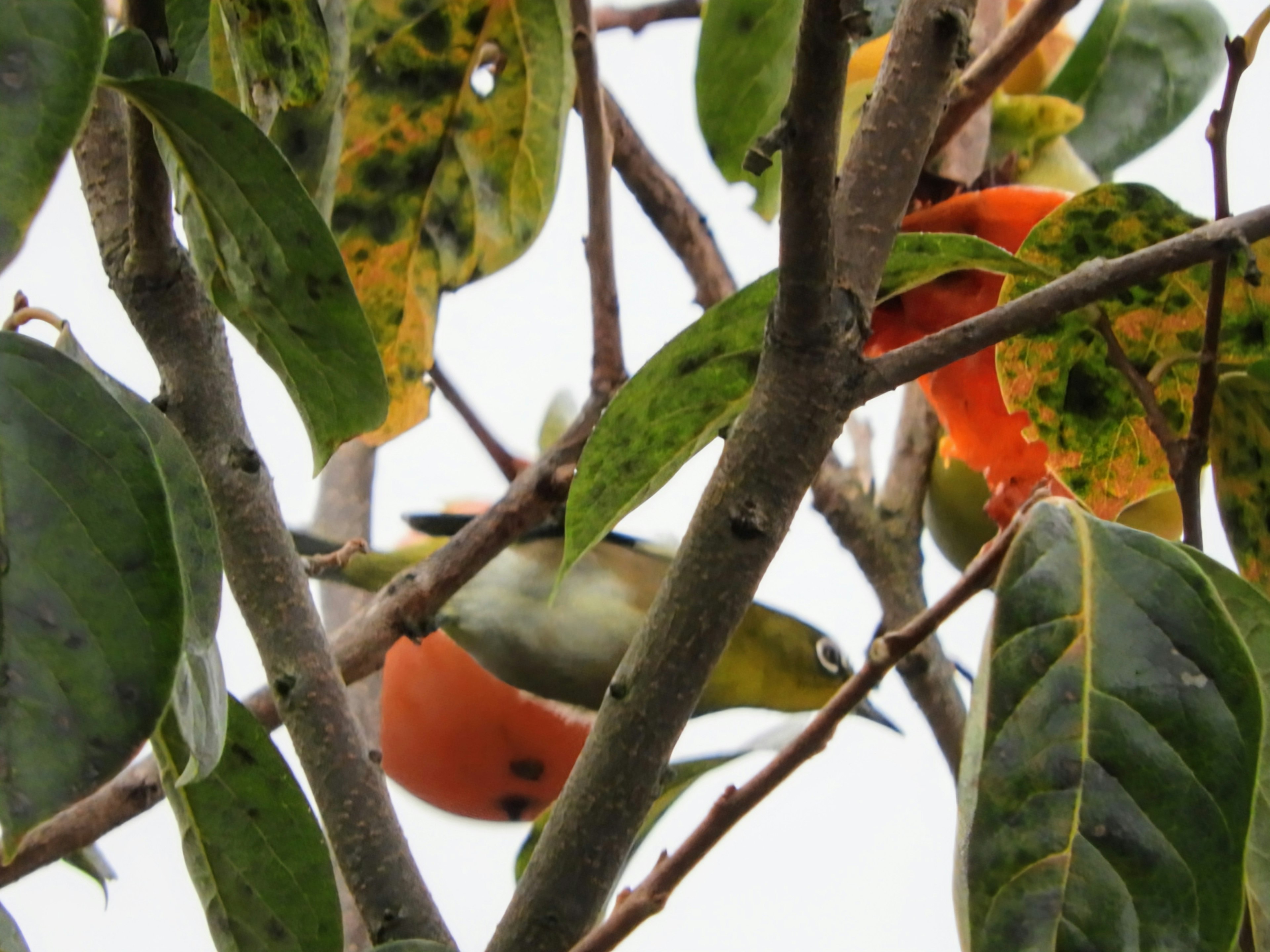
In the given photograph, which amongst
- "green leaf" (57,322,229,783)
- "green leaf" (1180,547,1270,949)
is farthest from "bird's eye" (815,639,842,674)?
"green leaf" (57,322,229,783)

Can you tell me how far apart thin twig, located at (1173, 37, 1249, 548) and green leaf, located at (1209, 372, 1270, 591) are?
0.06 metres

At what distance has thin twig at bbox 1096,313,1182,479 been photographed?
17.2 inches

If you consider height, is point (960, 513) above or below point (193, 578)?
above

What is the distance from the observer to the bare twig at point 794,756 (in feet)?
1.39

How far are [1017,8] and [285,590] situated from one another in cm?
70

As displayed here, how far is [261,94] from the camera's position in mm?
365

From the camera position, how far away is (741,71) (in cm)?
65

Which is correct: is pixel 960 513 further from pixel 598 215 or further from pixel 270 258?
pixel 270 258

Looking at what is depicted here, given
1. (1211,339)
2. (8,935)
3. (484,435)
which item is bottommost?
(8,935)

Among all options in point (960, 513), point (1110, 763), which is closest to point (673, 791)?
point (960, 513)

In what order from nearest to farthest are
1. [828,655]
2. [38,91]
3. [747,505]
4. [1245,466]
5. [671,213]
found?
[38,91], [747,505], [1245,466], [828,655], [671,213]

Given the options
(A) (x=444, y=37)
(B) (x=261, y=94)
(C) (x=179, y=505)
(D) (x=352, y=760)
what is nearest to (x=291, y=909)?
(D) (x=352, y=760)

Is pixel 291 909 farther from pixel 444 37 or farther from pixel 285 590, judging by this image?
pixel 444 37

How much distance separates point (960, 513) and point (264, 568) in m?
0.43
